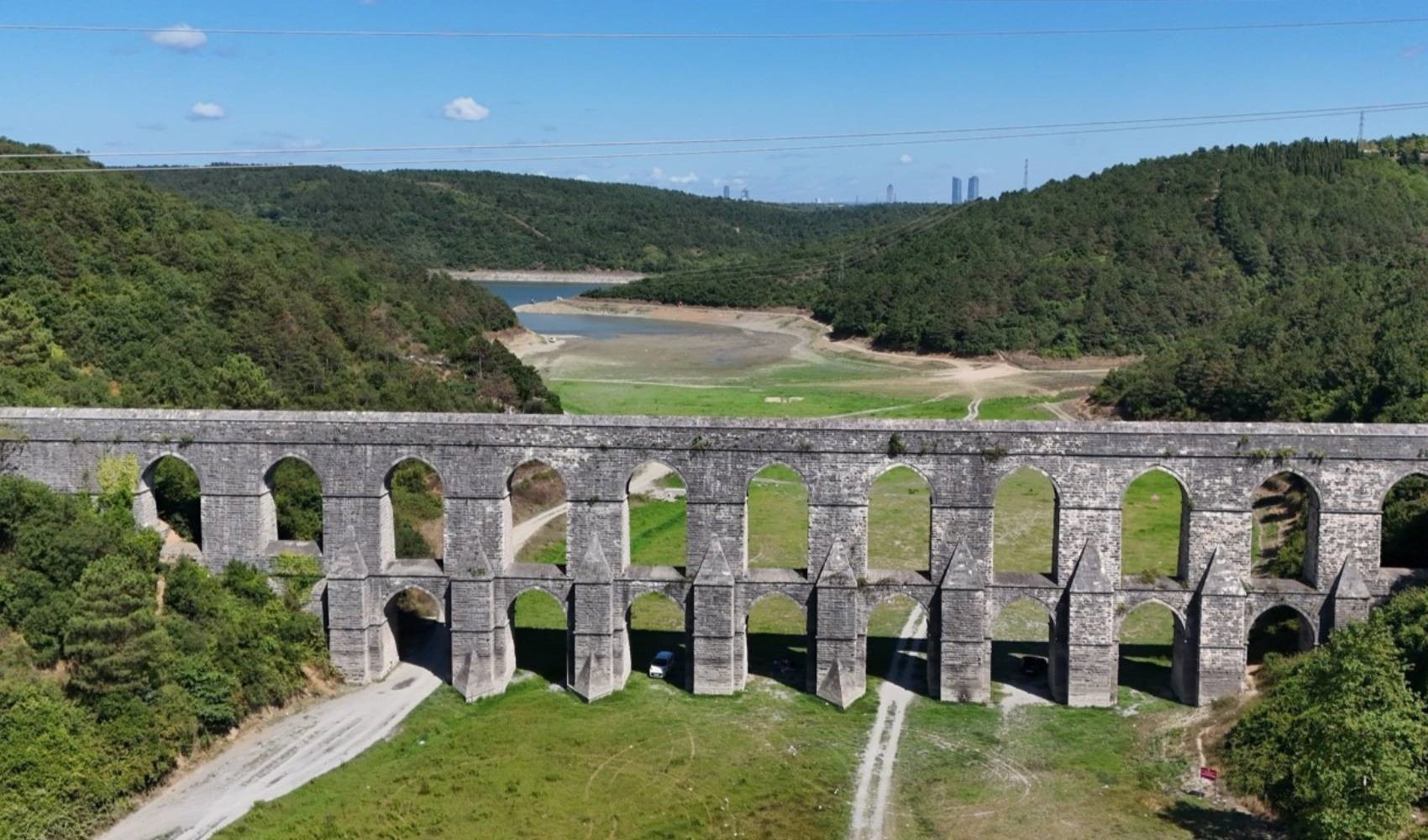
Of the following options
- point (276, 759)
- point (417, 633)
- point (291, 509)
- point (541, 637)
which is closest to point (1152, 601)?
point (541, 637)

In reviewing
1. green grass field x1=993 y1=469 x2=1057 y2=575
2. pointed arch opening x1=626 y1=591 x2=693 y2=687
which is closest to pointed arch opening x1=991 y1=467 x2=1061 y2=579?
green grass field x1=993 y1=469 x2=1057 y2=575

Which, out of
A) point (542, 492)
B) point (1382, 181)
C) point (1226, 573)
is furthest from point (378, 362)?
point (1382, 181)

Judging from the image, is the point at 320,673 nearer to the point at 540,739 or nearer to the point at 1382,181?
the point at 540,739

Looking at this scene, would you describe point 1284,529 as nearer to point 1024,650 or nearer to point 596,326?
point 1024,650

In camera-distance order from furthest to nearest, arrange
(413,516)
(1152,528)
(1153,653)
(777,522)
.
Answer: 1. (777,522)
2. (1152,528)
3. (413,516)
4. (1153,653)

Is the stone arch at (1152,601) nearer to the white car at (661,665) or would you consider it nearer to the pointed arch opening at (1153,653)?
the pointed arch opening at (1153,653)

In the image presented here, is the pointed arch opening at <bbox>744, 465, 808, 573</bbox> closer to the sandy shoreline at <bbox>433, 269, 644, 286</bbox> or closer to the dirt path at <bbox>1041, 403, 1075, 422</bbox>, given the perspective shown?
the dirt path at <bbox>1041, 403, 1075, 422</bbox>
